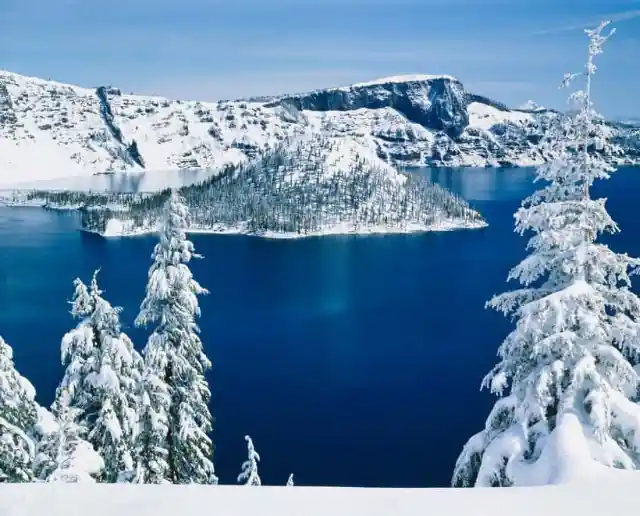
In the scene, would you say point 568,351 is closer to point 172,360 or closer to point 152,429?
point 172,360

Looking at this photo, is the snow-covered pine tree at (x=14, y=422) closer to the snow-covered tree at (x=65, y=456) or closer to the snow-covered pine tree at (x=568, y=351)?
the snow-covered tree at (x=65, y=456)

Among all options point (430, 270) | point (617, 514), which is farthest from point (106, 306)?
point (430, 270)

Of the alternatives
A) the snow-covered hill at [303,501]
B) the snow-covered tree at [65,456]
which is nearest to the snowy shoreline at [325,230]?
the snow-covered tree at [65,456]

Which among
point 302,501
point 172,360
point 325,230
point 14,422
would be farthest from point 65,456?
point 325,230

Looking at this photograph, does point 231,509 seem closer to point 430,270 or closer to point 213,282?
point 213,282

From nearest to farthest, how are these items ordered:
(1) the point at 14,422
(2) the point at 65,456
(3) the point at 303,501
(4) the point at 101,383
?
(3) the point at 303,501, (2) the point at 65,456, (1) the point at 14,422, (4) the point at 101,383

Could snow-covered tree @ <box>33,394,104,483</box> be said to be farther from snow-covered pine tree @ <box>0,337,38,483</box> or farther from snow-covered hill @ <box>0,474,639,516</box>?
snow-covered hill @ <box>0,474,639,516</box>

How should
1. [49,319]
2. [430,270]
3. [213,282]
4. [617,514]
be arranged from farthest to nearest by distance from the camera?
1. [430,270]
2. [213,282]
3. [49,319]
4. [617,514]
